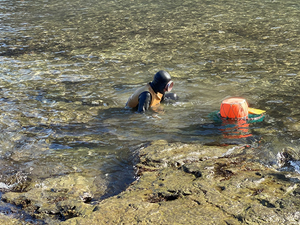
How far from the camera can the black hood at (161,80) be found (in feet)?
22.4

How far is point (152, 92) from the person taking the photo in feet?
23.1

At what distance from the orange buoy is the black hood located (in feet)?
4.16

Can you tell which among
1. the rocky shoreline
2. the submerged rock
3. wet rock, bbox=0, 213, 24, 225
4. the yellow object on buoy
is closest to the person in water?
the yellow object on buoy

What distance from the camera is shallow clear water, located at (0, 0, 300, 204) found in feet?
18.0

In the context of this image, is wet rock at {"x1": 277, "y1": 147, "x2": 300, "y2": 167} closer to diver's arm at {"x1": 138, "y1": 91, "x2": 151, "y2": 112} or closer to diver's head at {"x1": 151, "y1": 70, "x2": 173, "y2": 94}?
diver's head at {"x1": 151, "y1": 70, "x2": 173, "y2": 94}

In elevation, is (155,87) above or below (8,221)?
above

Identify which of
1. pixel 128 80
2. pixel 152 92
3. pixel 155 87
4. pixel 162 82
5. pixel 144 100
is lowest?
pixel 128 80

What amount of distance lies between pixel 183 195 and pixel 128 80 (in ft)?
18.1

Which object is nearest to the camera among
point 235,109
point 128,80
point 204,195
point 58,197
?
point 204,195

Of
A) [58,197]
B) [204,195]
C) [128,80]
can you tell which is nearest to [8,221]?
[58,197]

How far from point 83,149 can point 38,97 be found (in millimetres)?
3044

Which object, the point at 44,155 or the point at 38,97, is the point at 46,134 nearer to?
the point at 44,155

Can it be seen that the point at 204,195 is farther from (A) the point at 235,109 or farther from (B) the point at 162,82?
(B) the point at 162,82

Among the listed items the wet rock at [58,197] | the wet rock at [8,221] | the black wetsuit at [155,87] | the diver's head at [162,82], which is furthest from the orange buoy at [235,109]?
the wet rock at [8,221]
